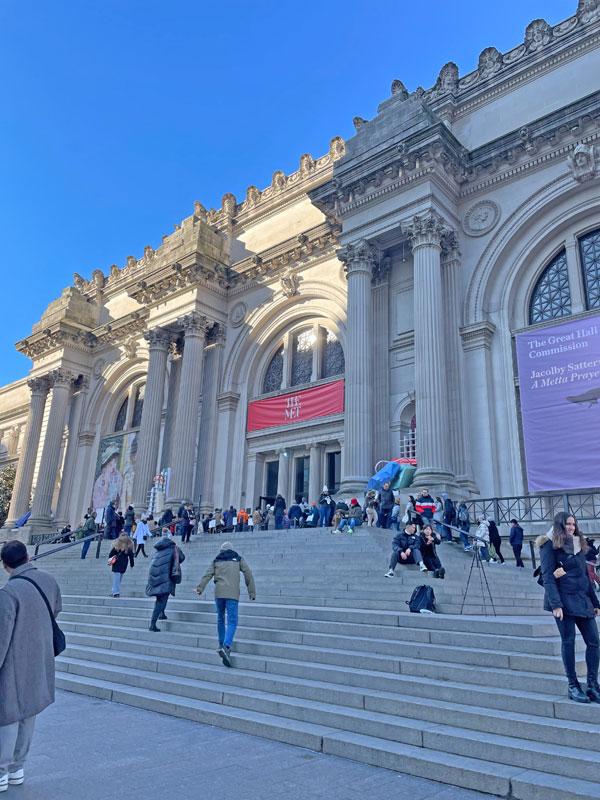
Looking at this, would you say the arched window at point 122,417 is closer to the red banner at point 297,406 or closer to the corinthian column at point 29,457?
the corinthian column at point 29,457

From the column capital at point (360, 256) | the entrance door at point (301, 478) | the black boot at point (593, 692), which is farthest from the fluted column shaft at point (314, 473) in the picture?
the black boot at point (593, 692)

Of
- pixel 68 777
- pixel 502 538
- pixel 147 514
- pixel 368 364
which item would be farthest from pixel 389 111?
Answer: pixel 68 777

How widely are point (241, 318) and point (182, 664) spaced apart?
73.0 feet

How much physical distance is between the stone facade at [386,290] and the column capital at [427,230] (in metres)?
0.05

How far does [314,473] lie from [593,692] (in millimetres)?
19474

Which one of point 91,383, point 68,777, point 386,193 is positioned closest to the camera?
point 68,777

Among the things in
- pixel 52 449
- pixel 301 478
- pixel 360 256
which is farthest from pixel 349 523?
pixel 52 449

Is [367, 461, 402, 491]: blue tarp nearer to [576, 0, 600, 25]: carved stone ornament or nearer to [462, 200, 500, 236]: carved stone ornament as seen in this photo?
[462, 200, 500, 236]: carved stone ornament

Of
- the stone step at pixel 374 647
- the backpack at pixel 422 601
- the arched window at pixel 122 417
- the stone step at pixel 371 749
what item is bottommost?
the stone step at pixel 371 749

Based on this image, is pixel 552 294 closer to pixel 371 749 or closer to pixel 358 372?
pixel 358 372

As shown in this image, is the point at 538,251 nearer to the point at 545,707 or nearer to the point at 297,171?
the point at 297,171

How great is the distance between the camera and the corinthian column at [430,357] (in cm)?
1800

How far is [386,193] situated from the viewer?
21578 millimetres

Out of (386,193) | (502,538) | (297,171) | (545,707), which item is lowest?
(545,707)
